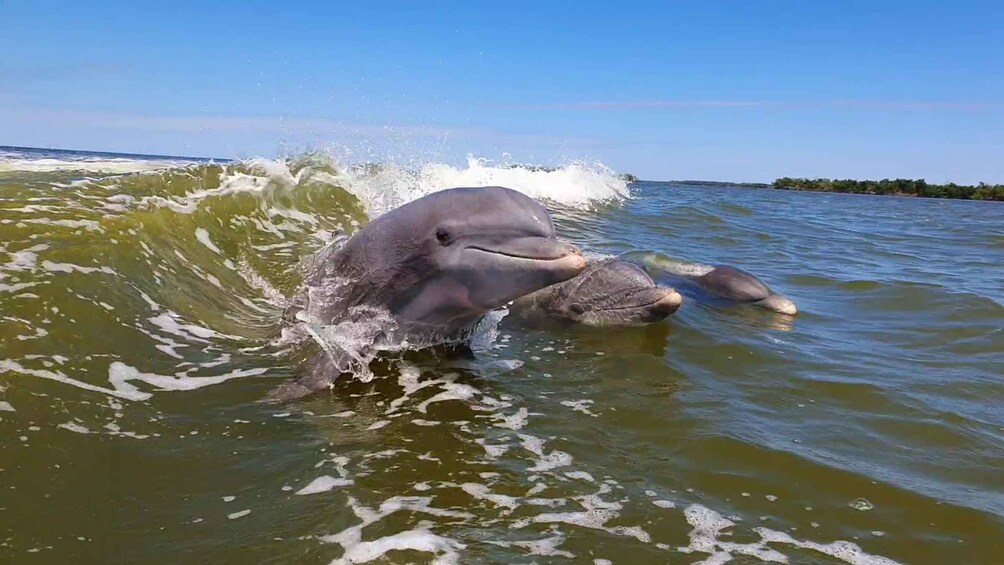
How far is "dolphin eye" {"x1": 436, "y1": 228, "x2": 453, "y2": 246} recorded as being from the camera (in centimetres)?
504

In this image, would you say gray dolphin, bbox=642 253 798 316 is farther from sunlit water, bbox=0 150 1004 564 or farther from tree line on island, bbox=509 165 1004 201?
tree line on island, bbox=509 165 1004 201

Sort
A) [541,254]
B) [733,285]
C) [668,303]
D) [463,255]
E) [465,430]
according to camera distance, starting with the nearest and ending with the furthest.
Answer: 1. [465,430]
2. [541,254]
3. [463,255]
4. [668,303]
5. [733,285]

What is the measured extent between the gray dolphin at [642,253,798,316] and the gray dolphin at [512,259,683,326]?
5.91 ft

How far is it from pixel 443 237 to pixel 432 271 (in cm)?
27

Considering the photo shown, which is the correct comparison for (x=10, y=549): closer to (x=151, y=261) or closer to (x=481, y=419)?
(x=481, y=419)

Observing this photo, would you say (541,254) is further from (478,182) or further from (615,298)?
(478,182)

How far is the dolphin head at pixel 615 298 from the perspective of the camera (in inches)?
289

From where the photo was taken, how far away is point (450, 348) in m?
5.84

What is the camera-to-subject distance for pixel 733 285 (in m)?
9.09

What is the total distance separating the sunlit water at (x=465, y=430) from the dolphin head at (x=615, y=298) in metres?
0.25

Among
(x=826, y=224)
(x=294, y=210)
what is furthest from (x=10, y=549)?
(x=826, y=224)

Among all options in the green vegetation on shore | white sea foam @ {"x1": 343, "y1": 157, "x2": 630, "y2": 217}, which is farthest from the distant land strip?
white sea foam @ {"x1": 343, "y1": 157, "x2": 630, "y2": 217}

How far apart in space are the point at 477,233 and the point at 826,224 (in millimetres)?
22468

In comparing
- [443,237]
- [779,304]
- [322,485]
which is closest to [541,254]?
[443,237]
